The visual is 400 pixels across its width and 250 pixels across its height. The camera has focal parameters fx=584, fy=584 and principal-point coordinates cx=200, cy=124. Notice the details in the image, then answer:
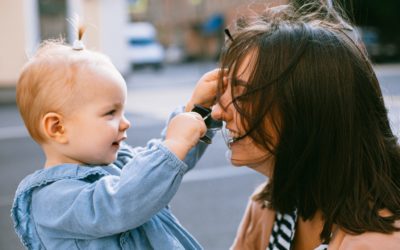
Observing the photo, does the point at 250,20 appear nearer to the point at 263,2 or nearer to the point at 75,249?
the point at 263,2

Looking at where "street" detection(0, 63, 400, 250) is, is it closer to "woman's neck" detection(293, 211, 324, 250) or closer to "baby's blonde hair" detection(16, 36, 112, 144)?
"woman's neck" detection(293, 211, 324, 250)

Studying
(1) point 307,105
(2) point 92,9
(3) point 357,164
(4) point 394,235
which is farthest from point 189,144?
(2) point 92,9

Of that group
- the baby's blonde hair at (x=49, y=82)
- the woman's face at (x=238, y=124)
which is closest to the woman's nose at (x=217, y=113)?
the woman's face at (x=238, y=124)

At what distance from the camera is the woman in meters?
1.44

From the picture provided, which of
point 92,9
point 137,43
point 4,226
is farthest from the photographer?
point 137,43

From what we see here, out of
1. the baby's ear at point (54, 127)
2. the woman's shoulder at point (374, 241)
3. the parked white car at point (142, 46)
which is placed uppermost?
the baby's ear at point (54, 127)

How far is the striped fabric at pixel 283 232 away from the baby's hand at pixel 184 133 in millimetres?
399

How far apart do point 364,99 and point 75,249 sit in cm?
83

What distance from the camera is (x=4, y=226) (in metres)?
5.13

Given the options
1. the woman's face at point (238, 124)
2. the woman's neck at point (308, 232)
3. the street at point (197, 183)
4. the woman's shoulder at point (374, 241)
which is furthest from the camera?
the street at point (197, 183)

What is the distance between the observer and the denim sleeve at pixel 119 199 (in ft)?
4.60

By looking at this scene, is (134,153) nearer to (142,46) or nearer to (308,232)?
(308,232)

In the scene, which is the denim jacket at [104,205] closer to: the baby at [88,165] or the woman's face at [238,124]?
the baby at [88,165]

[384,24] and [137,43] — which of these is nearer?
[137,43]
